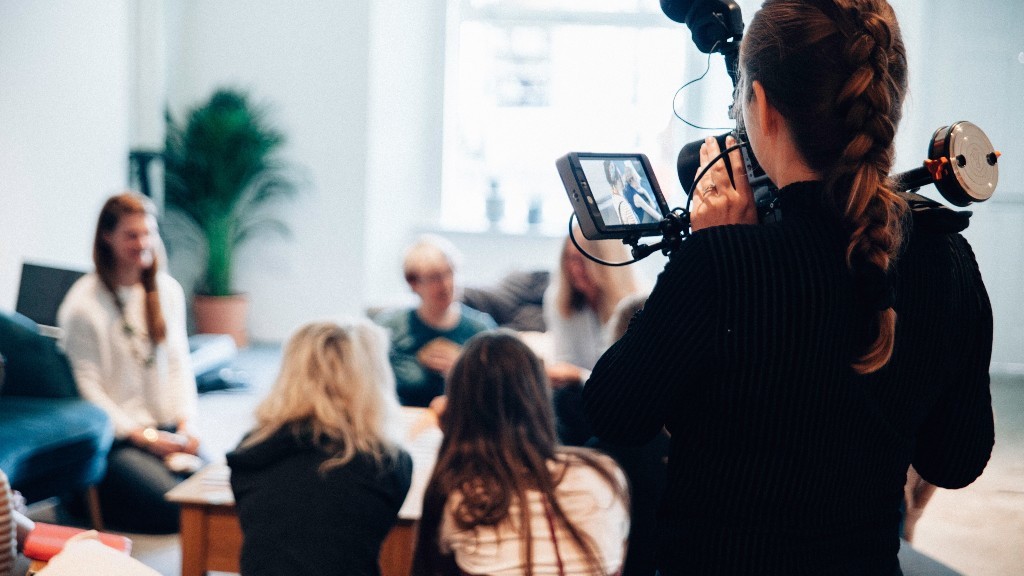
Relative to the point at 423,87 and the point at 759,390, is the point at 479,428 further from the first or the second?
the point at 423,87

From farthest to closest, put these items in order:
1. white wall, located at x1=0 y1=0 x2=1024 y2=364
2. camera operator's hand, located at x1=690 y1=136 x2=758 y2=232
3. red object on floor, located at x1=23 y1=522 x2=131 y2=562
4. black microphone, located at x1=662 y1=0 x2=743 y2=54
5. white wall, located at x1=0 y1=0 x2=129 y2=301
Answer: white wall, located at x1=0 y1=0 x2=1024 y2=364 < white wall, located at x1=0 y1=0 x2=129 y2=301 < red object on floor, located at x1=23 y1=522 x2=131 y2=562 < black microphone, located at x1=662 y1=0 x2=743 y2=54 < camera operator's hand, located at x1=690 y1=136 x2=758 y2=232

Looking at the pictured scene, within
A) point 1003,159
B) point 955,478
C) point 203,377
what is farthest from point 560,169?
point 203,377

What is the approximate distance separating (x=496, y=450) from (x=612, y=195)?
3.28ft

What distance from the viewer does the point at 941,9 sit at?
133 inches

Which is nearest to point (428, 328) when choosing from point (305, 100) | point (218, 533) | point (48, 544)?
point (218, 533)

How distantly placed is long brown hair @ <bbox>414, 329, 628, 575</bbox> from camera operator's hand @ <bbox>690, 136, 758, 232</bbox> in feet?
3.41

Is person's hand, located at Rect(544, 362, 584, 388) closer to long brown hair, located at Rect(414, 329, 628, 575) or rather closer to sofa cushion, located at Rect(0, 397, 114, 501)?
long brown hair, located at Rect(414, 329, 628, 575)

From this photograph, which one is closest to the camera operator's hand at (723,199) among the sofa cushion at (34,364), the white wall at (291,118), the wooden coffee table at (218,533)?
the wooden coffee table at (218,533)

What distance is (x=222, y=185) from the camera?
5.86 metres

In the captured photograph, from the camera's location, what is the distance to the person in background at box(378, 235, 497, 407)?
336 centimetres

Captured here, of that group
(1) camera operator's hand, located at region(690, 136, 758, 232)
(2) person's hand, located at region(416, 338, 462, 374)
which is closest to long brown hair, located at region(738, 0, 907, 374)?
(1) camera operator's hand, located at region(690, 136, 758, 232)

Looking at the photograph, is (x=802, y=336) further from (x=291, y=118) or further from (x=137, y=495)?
(x=291, y=118)

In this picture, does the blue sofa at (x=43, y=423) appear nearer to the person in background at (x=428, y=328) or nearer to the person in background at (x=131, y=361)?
the person in background at (x=131, y=361)

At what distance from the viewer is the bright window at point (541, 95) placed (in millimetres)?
6492
